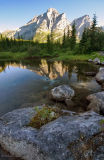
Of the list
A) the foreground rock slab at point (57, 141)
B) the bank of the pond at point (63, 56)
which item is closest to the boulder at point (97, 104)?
the foreground rock slab at point (57, 141)

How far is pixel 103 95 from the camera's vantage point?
34.4 feet

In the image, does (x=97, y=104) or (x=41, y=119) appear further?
(x=97, y=104)

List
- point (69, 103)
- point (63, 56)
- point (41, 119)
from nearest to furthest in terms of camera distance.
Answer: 1. point (41, 119)
2. point (69, 103)
3. point (63, 56)

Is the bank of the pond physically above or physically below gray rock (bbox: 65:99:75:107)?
above

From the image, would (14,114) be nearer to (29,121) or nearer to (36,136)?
(29,121)

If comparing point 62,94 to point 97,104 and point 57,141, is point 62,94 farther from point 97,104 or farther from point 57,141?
point 57,141

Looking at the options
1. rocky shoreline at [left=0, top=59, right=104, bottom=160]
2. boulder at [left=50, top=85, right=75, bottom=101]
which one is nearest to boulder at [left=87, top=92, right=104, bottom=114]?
boulder at [left=50, top=85, right=75, bottom=101]

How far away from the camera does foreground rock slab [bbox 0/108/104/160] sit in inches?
159

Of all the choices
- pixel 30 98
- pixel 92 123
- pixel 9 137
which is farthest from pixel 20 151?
pixel 30 98

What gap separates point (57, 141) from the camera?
434 cm

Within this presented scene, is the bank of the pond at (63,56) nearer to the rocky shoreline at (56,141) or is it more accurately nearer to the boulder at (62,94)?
the boulder at (62,94)

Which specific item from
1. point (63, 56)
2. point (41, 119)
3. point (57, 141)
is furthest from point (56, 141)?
point (63, 56)

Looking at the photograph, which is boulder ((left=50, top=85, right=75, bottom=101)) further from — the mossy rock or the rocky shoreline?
the rocky shoreline

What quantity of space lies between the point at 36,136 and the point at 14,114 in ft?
10.0
